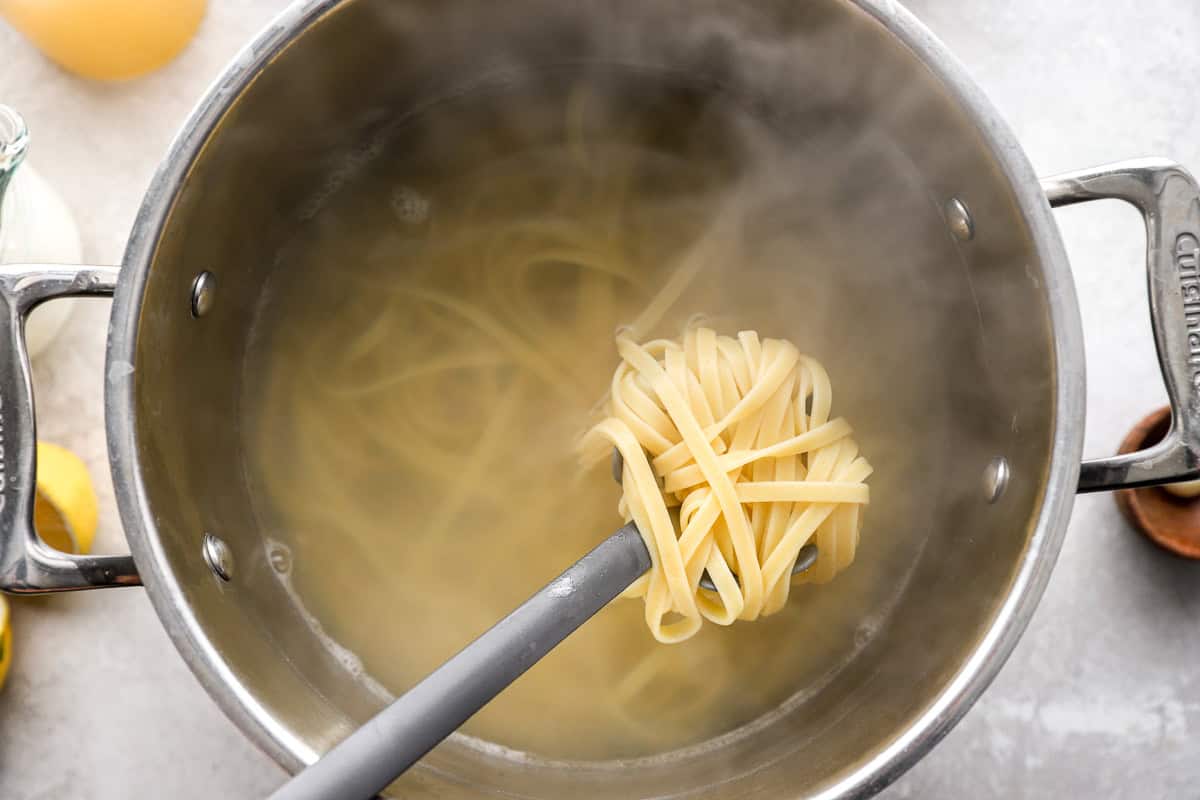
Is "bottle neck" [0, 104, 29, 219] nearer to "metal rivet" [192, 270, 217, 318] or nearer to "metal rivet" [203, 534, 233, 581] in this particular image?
"metal rivet" [192, 270, 217, 318]

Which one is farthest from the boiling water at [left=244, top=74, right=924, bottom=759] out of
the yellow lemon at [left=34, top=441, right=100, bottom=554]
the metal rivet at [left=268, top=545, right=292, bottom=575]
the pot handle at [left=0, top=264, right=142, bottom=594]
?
the pot handle at [left=0, top=264, right=142, bottom=594]

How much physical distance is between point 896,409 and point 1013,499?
24 centimetres

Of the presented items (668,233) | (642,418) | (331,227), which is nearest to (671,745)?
(642,418)

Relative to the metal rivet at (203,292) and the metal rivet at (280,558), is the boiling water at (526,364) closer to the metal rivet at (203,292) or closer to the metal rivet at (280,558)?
the metal rivet at (280,558)

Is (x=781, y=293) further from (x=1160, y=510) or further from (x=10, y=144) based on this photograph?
(x=10, y=144)

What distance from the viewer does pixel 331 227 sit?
1306 millimetres

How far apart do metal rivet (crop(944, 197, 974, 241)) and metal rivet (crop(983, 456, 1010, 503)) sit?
0.25 meters

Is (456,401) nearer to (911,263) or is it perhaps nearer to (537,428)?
(537,428)

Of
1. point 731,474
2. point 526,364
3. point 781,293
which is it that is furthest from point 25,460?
point 781,293

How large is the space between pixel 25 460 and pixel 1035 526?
94 cm

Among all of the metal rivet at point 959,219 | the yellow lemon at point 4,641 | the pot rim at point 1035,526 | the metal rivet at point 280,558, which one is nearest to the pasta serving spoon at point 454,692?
the pot rim at point 1035,526

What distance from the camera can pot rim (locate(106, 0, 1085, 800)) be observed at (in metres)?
0.91

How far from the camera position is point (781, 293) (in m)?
1.31

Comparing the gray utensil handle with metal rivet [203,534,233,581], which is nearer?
the gray utensil handle
